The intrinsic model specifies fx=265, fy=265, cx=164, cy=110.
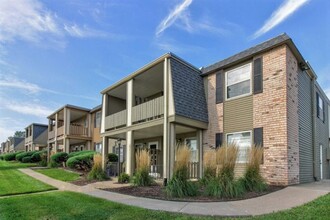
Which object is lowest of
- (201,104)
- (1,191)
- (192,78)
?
(1,191)

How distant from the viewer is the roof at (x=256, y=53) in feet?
33.9

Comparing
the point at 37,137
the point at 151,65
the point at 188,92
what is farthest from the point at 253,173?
the point at 37,137

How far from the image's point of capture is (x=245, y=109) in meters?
11.4

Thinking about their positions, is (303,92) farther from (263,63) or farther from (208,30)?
(208,30)

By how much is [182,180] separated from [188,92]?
5.06 metres

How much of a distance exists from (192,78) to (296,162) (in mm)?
5781

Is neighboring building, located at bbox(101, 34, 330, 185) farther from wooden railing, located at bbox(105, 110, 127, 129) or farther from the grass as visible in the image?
the grass

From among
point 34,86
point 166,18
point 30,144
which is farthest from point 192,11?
point 30,144

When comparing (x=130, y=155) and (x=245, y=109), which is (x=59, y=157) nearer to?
(x=130, y=155)

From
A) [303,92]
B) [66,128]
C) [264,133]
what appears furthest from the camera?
[66,128]

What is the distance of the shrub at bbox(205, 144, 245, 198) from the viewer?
7.65 metres

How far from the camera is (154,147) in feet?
55.3

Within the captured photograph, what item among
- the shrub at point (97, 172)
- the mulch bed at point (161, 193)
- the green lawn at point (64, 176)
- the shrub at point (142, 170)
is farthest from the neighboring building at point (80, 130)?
the mulch bed at point (161, 193)

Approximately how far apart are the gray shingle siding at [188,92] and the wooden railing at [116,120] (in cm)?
424
